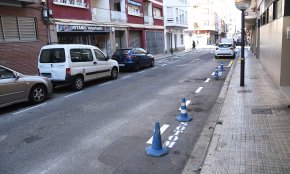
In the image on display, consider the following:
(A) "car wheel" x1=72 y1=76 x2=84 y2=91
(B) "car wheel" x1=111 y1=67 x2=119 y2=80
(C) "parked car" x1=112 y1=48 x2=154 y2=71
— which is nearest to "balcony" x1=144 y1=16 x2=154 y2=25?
(C) "parked car" x1=112 y1=48 x2=154 y2=71

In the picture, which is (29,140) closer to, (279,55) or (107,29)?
(279,55)

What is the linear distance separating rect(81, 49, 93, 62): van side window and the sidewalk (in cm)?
649

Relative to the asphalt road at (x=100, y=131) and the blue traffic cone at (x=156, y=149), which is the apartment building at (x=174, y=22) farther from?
the blue traffic cone at (x=156, y=149)

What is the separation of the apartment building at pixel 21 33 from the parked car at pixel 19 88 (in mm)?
5410

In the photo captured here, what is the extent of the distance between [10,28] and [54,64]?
4.84 meters

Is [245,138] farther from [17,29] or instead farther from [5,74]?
[17,29]

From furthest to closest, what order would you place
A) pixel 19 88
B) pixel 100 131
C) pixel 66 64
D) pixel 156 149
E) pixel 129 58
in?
pixel 129 58 < pixel 66 64 < pixel 19 88 < pixel 100 131 < pixel 156 149

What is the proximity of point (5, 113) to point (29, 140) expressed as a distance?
3.22 meters

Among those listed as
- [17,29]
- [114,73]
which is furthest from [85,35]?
[114,73]

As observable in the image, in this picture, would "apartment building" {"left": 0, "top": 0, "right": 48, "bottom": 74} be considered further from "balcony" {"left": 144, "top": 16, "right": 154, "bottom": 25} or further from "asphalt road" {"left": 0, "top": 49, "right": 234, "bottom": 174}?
"balcony" {"left": 144, "top": 16, "right": 154, "bottom": 25}

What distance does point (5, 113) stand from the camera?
349 inches

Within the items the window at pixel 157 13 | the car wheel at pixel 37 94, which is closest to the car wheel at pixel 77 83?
the car wheel at pixel 37 94

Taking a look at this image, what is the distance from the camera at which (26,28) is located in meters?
16.0

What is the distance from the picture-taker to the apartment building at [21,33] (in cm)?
1465
